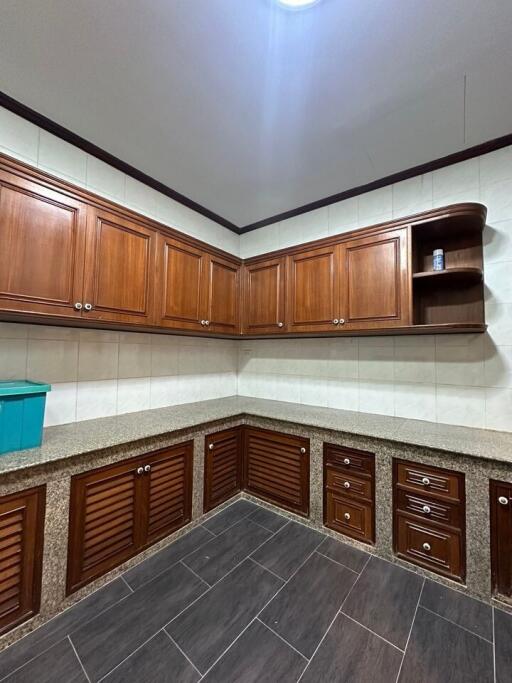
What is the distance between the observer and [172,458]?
6.45ft

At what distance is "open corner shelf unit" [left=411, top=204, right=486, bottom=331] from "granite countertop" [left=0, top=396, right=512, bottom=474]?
0.69 meters

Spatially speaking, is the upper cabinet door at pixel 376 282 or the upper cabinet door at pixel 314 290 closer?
the upper cabinet door at pixel 376 282

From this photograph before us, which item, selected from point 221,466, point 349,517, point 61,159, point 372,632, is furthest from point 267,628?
point 61,159

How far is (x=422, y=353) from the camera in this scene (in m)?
2.18

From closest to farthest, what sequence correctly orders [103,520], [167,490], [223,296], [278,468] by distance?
[103,520]
[167,490]
[278,468]
[223,296]

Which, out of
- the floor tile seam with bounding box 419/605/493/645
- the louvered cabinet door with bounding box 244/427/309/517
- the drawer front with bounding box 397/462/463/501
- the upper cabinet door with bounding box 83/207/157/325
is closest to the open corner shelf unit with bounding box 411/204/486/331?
the drawer front with bounding box 397/462/463/501

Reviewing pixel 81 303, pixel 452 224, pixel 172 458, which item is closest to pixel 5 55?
pixel 81 303

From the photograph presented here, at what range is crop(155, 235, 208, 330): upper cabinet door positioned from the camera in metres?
2.14

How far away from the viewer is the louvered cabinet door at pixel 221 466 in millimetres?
2227

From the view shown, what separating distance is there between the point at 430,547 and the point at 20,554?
6.93 feet

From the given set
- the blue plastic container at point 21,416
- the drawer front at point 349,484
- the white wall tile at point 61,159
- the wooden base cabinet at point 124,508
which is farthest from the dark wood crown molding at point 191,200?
the drawer front at point 349,484

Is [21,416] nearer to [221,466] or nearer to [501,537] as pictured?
[221,466]

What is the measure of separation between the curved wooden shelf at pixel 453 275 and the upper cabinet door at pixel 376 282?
0.38 feet

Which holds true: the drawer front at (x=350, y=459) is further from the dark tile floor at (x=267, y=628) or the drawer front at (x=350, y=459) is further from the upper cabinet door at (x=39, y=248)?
the upper cabinet door at (x=39, y=248)
